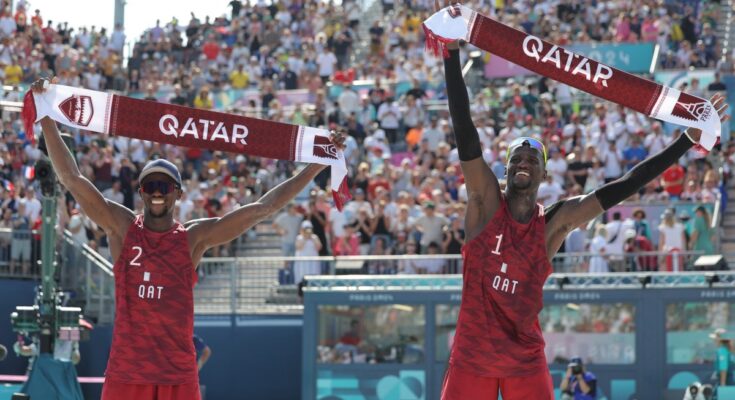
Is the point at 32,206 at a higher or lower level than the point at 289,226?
higher

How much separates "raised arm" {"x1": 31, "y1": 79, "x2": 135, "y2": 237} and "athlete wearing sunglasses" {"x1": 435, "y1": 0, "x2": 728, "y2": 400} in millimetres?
1714

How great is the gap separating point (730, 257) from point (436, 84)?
6571 millimetres

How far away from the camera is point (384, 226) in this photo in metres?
19.6

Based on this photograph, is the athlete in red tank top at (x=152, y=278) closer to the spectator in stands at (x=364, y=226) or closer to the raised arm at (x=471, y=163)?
the raised arm at (x=471, y=163)

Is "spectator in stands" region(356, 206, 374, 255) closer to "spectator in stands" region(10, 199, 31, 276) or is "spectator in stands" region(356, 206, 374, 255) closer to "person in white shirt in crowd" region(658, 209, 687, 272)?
"person in white shirt in crowd" region(658, 209, 687, 272)

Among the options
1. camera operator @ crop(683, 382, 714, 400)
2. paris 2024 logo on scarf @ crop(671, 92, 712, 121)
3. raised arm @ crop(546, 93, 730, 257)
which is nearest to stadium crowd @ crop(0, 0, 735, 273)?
camera operator @ crop(683, 382, 714, 400)

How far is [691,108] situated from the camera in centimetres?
716

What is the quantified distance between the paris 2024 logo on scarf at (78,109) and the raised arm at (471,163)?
2.28 metres

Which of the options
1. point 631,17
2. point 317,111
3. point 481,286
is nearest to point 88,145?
point 317,111

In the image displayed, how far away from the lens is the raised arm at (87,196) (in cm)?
702

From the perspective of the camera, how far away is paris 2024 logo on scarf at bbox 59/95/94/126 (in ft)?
25.4

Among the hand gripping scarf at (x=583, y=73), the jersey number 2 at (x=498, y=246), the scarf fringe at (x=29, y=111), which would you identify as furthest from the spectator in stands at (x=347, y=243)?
the jersey number 2 at (x=498, y=246)

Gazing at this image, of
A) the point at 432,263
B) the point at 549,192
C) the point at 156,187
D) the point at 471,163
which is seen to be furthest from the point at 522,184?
the point at 549,192

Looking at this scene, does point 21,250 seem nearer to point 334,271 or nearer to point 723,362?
point 334,271
